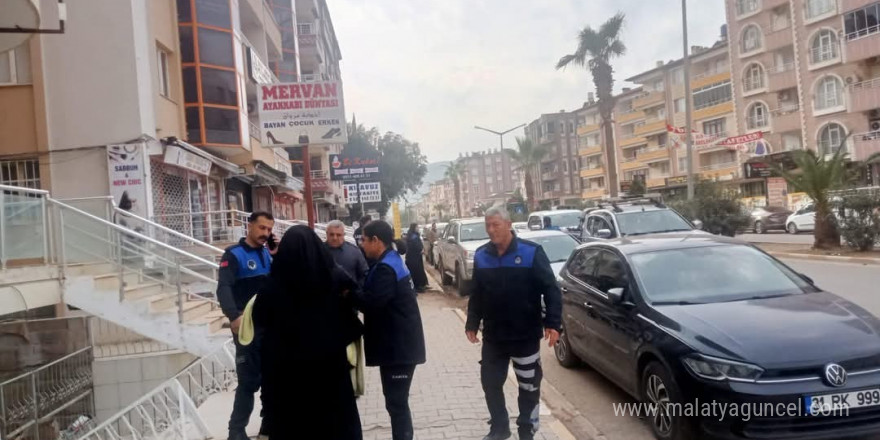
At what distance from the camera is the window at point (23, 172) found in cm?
1329

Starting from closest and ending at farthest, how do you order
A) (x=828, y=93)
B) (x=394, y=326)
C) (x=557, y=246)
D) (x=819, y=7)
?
(x=394, y=326) → (x=557, y=246) → (x=819, y=7) → (x=828, y=93)

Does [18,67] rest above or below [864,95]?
below

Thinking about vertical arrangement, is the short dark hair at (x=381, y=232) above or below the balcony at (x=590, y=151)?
below

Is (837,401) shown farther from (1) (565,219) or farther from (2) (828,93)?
(2) (828,93)

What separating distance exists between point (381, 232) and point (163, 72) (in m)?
13.7

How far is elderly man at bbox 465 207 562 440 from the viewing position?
4.58m

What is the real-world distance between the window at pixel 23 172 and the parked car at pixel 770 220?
101ft

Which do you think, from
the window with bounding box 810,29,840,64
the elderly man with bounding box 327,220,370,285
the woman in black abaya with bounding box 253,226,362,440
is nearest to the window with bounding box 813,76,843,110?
the window with bounding box 810,29,840,64

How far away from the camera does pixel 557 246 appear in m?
12.1

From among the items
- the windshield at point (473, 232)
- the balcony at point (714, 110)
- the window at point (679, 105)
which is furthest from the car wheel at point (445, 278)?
the window at point (679, 105)

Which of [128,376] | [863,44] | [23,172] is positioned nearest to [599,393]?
[128,376]

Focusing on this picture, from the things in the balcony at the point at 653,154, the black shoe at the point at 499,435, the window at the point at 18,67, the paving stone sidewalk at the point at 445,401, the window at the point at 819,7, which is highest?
the window at the point at 819,7

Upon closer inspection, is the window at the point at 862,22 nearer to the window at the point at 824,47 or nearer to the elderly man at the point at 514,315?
the window at the point at 824,47

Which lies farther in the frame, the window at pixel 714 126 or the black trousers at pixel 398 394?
the window at pixel 714 126
